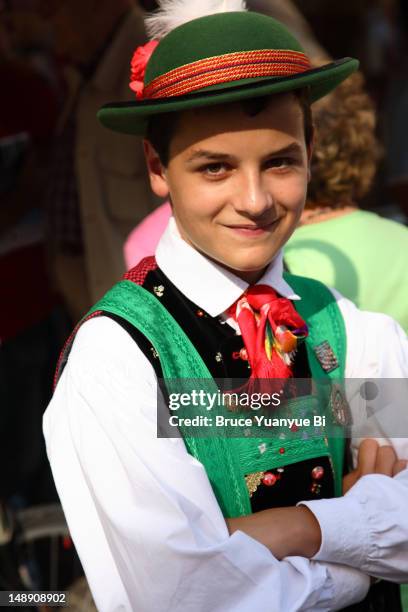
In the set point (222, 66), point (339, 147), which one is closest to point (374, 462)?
point (222, 66)

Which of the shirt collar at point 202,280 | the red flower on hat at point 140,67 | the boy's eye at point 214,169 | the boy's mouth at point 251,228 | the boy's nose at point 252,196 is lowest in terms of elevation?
the shirt collar at point 202,280

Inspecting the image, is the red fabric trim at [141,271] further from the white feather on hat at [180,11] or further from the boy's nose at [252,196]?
the white feather on hat at [180,11]

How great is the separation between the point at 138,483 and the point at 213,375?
0.93 ft

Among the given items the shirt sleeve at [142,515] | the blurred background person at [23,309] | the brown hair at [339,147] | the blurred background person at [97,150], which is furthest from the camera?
the blurred background person at [23,309]

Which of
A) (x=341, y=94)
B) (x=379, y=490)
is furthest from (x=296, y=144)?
(x=341, y=94)

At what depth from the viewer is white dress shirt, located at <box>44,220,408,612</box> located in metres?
1.59

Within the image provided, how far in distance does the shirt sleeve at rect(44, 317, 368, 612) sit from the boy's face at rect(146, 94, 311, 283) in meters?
0.25

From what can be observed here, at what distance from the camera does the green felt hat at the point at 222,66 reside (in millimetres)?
1669

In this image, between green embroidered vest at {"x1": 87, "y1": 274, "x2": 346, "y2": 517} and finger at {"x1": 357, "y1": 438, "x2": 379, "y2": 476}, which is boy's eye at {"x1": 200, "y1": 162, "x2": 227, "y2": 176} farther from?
finger at {"x1": 357, "y1": 438, "x2": 379, "y2": 476}

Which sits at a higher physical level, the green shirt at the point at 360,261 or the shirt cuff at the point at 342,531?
the green shirt at the point at 360,261

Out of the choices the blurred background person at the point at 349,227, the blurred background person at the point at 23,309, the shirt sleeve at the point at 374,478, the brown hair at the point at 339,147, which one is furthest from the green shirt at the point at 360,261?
the blurred background person at the point at 23,309

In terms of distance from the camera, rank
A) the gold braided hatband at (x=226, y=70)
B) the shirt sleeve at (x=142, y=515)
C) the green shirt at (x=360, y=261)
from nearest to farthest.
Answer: the shirt sleeve at (x=142, y=515)
the gold braided hatband at (x=226, y=70)
the green shirt at (x=360, y=261)

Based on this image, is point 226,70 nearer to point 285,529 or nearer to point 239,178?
point 239,178

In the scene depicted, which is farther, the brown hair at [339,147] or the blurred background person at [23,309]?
the blurred background person at [23,309]
